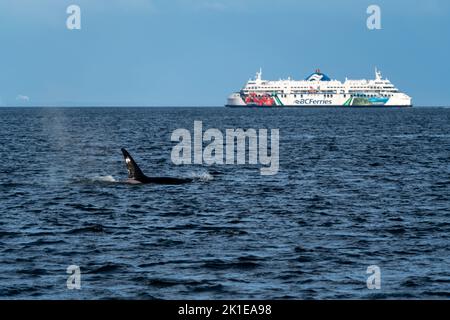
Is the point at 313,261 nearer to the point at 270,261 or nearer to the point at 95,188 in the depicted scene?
the point at 270,261

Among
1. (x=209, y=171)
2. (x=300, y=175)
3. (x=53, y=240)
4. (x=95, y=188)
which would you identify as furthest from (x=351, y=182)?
(x=53, y=240)

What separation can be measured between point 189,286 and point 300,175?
2898 centimetres

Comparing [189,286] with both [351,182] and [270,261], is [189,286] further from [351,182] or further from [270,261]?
[351,182]

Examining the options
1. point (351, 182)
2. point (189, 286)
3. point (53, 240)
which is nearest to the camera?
point (189, 286)

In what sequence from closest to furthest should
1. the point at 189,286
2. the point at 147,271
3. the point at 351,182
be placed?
1. the point at 189,286
2. the point at 147,271
3. the point at 351,182

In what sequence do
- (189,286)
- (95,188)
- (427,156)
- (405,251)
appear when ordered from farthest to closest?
(427,156), (95,188), (405,251), (189,286)

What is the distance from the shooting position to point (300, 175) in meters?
46.2

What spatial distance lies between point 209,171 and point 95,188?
12598mm

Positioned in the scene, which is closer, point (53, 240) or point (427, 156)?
point (53, 240)

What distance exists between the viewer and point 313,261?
2033 cm

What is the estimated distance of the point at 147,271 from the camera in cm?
1917
